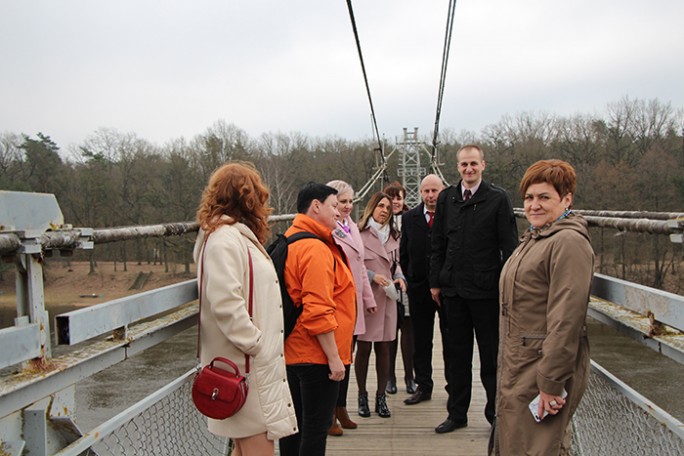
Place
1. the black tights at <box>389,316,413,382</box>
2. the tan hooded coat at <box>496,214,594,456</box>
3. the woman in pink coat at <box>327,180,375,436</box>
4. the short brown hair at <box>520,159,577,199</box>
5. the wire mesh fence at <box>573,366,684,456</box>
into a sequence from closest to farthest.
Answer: the wire mesh fence at <box>573,366,684,456</box>
the tan hooded coat at <box>496,214,594,456</box>
the short brown hair at <box>520,159,577,199</box>
the woman in pink coat at <box>327,180,375,436</box>
the black tights at <box>389,316,413,382</box>

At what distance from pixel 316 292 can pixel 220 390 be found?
61 centimetres

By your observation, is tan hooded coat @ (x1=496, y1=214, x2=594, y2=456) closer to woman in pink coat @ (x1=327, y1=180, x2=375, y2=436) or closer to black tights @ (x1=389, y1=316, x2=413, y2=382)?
→ woman in pink coat @ (x1=327, y1=180, x2=375, y2=436)

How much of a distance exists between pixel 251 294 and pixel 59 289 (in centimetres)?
4296

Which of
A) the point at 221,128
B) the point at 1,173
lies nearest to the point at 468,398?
the point at 1,173

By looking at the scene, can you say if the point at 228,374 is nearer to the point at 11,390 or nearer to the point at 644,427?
the point at 11,390

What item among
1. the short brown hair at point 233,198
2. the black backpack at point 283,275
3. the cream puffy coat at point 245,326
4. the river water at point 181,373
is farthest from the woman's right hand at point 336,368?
the river water at point 181,373

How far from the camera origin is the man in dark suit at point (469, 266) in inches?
130

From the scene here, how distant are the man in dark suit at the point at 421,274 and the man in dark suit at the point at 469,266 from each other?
445 mm

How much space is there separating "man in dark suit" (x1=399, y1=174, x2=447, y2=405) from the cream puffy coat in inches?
83.0

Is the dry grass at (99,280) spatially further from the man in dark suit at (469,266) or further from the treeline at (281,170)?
the man in dark suit at (469,266)

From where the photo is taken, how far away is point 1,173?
37.7 meters

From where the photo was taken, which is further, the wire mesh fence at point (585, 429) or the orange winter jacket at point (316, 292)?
the orange winter jacket at point (316, 292)

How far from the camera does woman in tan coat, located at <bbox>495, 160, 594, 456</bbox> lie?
199 centimetres

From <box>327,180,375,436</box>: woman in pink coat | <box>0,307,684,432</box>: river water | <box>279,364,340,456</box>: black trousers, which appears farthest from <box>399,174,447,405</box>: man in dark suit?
<box>0,307,684,432</box>: river water
